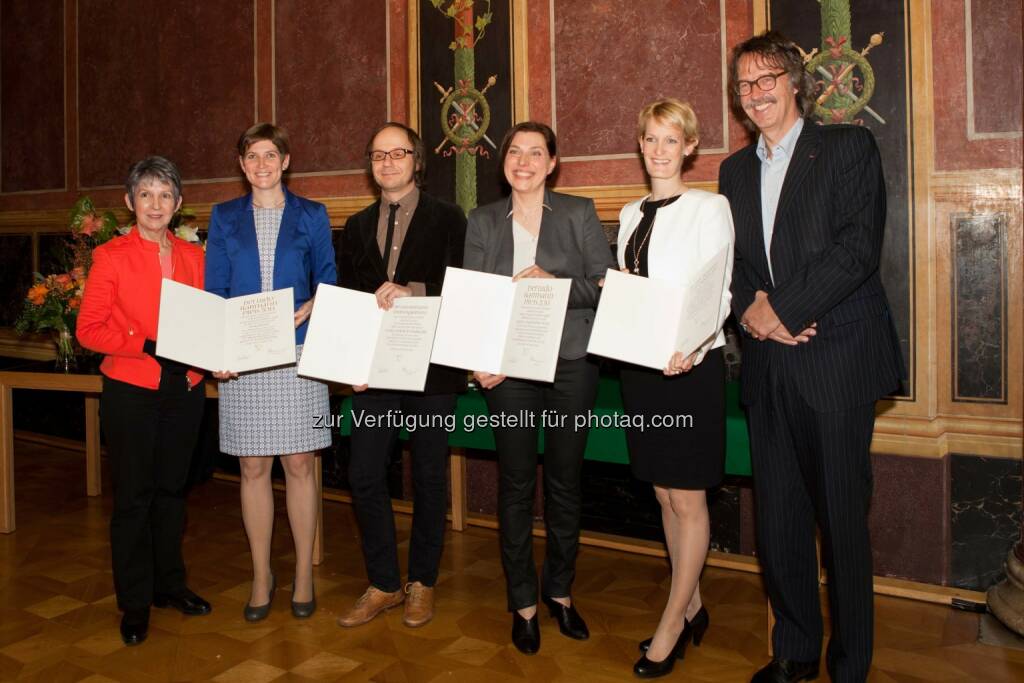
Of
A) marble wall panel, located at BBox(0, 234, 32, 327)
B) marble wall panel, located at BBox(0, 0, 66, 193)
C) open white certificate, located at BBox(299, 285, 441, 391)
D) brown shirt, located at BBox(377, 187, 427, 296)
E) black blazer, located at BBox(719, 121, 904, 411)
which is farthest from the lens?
marble wall panel, located at BBox(0, 234, 32, 327)

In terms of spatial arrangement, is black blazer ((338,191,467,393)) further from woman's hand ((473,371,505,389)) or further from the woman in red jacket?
the woman in red jacket

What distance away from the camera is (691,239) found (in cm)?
237

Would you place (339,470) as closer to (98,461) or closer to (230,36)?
(98,461)

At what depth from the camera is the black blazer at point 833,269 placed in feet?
7.29

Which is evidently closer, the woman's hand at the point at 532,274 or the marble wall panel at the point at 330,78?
the woman's hand at the point at 532,274

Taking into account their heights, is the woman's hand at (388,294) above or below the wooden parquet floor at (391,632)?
above

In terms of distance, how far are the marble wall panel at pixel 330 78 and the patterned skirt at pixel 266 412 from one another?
2.01 metres

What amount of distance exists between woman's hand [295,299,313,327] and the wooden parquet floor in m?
1.07

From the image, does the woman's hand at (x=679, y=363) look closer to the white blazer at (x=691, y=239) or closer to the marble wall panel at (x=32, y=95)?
the white blazer at (x=691, y=239)

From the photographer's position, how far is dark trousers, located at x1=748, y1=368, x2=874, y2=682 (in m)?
2.30

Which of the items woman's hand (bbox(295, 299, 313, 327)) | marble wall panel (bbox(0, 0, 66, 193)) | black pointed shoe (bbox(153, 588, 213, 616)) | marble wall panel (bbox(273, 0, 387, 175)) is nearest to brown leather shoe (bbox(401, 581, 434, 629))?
black pointed shoe (bbox(153, 588, 213, 616))

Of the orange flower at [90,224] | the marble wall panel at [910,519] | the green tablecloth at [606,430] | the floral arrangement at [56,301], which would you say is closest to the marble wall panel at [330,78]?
the orange flower at [90,224]

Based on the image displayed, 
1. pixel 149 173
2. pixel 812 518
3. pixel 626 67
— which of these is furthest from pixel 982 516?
pixel 149 173

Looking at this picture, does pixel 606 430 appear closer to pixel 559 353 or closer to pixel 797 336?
pixel 559 353
